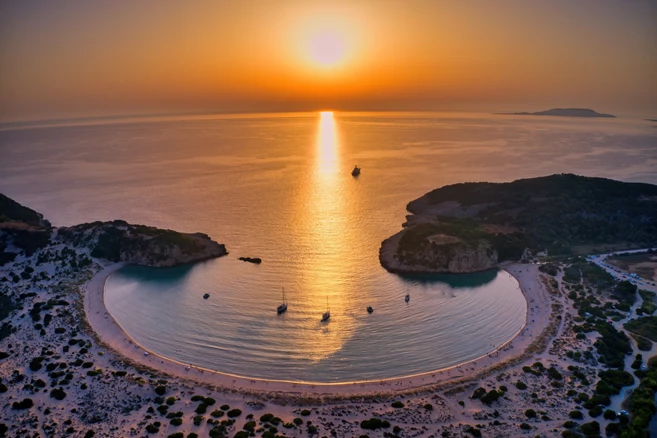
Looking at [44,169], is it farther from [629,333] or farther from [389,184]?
[629,333]

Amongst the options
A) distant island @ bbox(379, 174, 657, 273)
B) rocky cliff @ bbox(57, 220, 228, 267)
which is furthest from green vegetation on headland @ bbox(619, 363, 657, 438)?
rocky cliff @ bbox(57, 220, 228, 267)

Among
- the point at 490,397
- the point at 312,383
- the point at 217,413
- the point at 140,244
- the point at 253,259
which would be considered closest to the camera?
the point at 217,413

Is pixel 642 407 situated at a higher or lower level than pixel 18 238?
lower

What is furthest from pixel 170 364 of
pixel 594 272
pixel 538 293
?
pixel 594 272

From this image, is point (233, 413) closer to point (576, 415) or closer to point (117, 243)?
point (576, 415)

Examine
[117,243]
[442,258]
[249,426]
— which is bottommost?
[249,426]

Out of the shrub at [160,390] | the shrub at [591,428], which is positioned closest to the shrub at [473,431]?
the shrub at [591,428]

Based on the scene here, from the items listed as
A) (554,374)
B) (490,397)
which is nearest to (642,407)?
(554,374)
